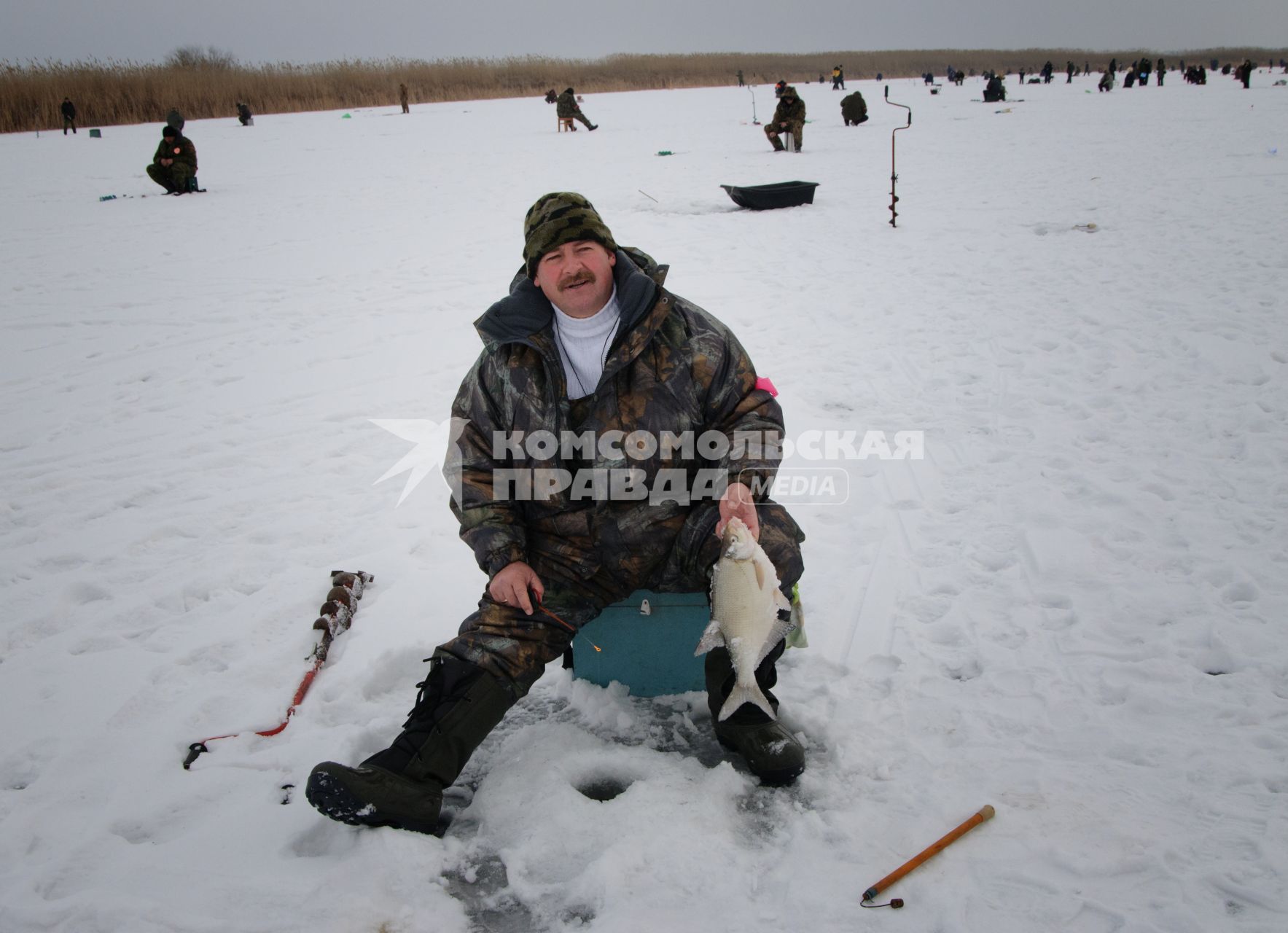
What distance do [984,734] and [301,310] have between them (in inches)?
300

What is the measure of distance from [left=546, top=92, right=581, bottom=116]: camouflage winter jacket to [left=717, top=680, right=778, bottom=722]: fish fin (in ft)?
75.9

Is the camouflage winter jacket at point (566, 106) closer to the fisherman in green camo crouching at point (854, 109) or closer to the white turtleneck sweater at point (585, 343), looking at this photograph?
the fisherman in green camo crouching at point (854, 109)

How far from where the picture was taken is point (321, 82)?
34219 millimetres

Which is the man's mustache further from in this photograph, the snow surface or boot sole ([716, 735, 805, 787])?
boot sole ([716, 735, 805, 787])

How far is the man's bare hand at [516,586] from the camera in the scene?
2.48 metres

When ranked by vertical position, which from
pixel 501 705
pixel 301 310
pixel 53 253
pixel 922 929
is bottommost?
pixel 922 929

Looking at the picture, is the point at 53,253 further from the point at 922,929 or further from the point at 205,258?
the point at 922,929

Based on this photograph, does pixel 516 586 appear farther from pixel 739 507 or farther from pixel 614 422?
pixel 739 507

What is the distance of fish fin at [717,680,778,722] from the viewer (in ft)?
7.80

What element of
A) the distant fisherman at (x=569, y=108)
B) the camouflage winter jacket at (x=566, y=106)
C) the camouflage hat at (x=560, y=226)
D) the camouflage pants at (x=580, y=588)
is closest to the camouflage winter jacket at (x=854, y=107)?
the distant fisherman at (x=569, y=108)

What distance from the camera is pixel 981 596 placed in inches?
133

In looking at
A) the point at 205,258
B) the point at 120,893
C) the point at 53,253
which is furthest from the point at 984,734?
the point at 53,253

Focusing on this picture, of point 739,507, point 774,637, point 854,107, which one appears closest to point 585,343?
point 739,507

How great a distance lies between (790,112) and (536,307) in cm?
1660
